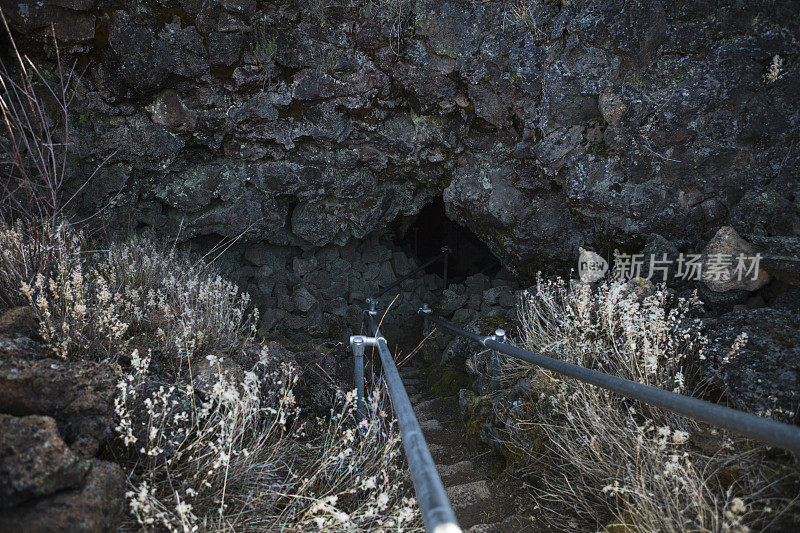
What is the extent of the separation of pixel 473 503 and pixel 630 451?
96cm

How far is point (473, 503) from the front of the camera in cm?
266

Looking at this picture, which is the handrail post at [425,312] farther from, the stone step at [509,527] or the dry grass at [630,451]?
the stone step at [509,527]

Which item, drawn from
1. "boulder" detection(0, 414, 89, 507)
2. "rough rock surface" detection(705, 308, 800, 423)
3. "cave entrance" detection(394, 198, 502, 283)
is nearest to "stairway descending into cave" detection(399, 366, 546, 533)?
"rough rock surface" detection(705, 308, 800, 423)

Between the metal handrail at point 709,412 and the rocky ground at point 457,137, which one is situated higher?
the rocky ground at point 457,137

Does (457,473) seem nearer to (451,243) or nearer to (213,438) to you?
(213,438)

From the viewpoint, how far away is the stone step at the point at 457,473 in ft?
9.89

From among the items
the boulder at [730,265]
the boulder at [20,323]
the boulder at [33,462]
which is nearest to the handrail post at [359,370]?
the boulder at [33,462]

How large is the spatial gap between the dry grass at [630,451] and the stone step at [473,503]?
0.27 metres

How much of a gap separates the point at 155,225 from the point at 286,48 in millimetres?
→ 2384

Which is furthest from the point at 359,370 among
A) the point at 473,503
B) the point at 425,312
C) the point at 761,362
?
the point at 425,312

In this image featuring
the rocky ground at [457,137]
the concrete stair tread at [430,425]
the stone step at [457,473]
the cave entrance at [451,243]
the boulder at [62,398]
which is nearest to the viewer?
the boulder at [62,398]

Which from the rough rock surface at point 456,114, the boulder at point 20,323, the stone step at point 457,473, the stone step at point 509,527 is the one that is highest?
the rough rock surface at point 456,114

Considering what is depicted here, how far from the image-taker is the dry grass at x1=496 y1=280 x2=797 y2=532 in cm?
183

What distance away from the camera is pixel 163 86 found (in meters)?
4.34
